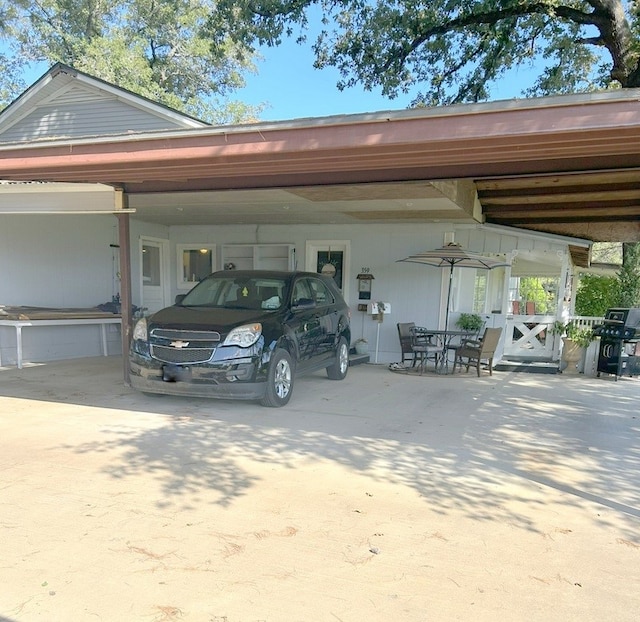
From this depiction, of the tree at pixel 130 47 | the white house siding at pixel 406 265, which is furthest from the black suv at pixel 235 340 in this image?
the tree at pixel 130 47

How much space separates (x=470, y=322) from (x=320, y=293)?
12.0 ft

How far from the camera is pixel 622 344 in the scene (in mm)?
8195

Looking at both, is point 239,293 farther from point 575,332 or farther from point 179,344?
point 575,332

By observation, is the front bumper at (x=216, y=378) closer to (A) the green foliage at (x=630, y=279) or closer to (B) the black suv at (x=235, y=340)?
(B) the black suv at (x=235, y=340)

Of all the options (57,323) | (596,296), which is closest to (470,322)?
(596,296)

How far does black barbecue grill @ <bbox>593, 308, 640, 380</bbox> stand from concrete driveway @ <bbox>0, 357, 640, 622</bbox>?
292 centimetres

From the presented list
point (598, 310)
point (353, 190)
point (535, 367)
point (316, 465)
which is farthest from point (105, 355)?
point (598, 310)

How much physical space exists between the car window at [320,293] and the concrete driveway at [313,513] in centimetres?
189

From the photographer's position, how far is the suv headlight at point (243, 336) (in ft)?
17.4

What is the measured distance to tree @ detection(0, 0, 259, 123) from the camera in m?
19.5

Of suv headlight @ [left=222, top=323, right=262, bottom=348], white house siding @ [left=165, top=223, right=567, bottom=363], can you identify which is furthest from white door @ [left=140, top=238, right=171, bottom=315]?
suv headlight @ [left=222, top=323, right=262, bottom=348]

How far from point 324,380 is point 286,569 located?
16.9 ft

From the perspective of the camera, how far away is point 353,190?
6125 millimetres

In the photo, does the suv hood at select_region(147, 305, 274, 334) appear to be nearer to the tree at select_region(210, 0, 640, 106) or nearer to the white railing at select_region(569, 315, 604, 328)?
the white railing at select_region(569, 315, 604, 328)
